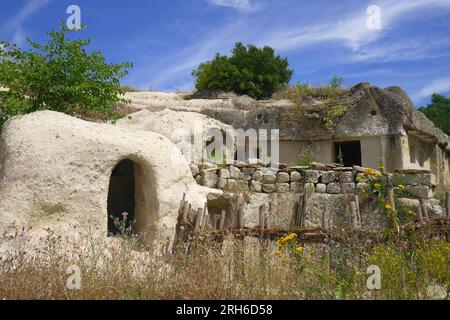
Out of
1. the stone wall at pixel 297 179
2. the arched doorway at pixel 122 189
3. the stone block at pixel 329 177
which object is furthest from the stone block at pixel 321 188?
the arched doorway at pixel 122 189

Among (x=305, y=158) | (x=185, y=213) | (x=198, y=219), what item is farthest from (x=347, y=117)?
(x=198, y=219)

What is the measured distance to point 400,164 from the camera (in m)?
12.0

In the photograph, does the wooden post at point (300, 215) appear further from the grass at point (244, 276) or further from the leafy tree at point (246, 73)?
the leafy tree at point (246, 73)

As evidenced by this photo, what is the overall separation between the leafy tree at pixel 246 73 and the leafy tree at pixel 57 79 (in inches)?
500

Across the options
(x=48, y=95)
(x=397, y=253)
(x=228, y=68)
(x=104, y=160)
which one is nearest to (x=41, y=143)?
(x=104, y=160)

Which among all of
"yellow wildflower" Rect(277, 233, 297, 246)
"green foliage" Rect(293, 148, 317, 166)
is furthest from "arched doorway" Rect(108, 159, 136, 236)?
"yellow wildflower" Rect(277, 233, 297, 246)

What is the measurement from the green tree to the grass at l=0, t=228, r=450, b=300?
21.6 m

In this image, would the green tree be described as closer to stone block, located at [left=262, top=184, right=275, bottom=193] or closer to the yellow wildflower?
stone block, located at [left=262, top=184, right=275, bottom=193]

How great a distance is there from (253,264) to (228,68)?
18.7 metres

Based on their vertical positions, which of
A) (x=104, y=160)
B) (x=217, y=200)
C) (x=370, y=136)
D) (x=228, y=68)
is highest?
(x=228, y=68)

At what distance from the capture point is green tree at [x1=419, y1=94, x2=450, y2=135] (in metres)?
25.3

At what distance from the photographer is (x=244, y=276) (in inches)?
184

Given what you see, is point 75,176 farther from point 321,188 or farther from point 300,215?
point 321,188

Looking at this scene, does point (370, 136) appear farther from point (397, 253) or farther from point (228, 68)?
point (228, 68)
